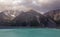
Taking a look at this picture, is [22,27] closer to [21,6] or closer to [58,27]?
[21,6]

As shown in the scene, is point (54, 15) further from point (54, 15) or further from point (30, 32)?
point (30, 32)

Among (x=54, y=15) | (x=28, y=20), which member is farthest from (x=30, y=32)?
(x=54, y=15)

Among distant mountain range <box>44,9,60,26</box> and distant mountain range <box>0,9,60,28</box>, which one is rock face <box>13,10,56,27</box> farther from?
distant mountain range <box>44,9,60,26</box>

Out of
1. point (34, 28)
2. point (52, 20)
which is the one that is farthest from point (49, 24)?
point (34, 28)

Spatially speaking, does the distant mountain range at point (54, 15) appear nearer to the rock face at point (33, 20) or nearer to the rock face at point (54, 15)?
the rock face at point (54, 15)

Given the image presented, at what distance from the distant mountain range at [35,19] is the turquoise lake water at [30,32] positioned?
0.27m

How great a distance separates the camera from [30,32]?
22.7 ft

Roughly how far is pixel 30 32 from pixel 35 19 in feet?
2.25

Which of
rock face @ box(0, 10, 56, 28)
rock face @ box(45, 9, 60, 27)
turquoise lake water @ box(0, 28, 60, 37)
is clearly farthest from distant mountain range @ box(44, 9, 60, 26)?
turquoise lake water @ box(0, 28, 60, 37)

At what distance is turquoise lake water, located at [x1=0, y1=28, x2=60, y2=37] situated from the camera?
6457 millimetres

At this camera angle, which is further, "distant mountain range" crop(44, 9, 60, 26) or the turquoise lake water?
"distant mountain range" crop(44, 9, 60, 26)

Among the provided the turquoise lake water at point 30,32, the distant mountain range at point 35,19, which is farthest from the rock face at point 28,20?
the turquoise lake water at point 30,32

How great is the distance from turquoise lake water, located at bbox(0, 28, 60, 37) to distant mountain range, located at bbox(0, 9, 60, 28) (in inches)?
10.8

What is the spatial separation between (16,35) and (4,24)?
2.61 feet
